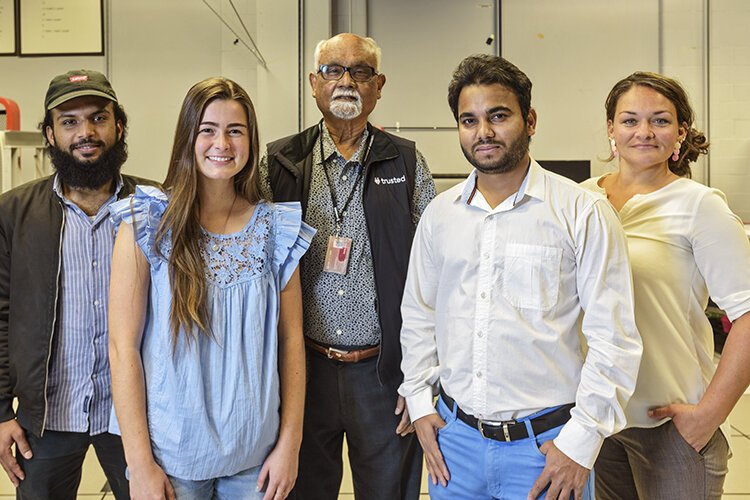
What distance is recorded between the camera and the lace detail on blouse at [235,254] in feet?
4.82

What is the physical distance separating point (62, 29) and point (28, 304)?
5207mm

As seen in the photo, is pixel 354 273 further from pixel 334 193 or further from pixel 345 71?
pixel 345 71

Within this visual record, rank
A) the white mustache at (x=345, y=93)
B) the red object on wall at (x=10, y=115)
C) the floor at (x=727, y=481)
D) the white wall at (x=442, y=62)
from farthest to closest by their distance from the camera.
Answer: the white wall at (x=442, y=62), the red object on wall at (x=10, y=115), the floor at (x=727, y=481), the white mustache at (x=345, y=93)

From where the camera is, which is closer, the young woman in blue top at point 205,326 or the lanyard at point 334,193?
the young woman in blue top at point 205,326

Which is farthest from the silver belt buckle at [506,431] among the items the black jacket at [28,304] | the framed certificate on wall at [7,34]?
the framed certificate on wall at [7,34]

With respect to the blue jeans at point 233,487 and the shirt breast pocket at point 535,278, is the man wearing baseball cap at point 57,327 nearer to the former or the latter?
the blue jeans at point 233,487

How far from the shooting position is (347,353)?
1.89m

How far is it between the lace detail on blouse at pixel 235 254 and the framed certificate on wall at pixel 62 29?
17.4ft

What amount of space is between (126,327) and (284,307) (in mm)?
371

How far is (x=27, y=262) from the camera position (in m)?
1.73

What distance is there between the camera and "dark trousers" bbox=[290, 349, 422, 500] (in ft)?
6.24

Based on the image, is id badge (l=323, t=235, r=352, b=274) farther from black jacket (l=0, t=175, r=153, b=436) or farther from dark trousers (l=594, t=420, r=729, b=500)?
dark trousers (l=594, t=420, r=729, b=500)

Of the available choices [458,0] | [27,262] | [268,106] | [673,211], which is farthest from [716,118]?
[27,262]

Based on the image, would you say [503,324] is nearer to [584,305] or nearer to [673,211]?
[584,305]
